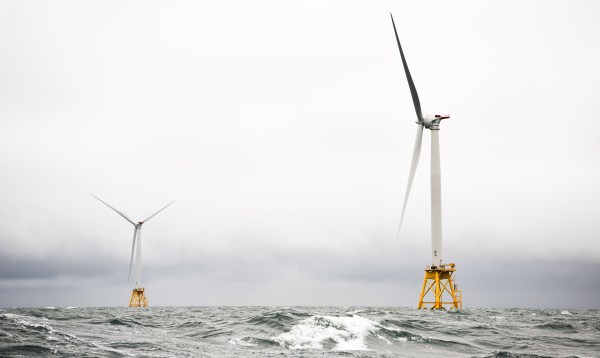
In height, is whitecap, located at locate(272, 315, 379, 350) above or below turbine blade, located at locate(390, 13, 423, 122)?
below

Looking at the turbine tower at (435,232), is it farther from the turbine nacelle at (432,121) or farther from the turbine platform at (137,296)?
the turbine platform at (137,296)

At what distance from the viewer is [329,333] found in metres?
34.5

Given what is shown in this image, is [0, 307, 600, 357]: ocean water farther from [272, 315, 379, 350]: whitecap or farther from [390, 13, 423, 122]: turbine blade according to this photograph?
[390, 13, 423, 122]: turbine blade

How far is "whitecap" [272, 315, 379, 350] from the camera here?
104 ft

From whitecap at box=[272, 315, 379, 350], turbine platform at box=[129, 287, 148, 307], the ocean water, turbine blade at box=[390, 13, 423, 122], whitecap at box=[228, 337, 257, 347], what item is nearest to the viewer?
the ocean water

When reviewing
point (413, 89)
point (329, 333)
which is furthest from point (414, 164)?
point (329, 333)

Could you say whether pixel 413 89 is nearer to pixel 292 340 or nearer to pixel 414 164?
pixel 414 164

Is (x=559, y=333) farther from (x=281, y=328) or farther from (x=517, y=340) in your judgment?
(x=281, y=328)

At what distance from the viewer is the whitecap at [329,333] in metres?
31.8

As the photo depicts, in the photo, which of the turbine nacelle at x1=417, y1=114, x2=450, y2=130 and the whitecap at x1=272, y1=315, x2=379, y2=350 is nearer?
the whitecap at x1=272, y1=315, x2=379, y2=350

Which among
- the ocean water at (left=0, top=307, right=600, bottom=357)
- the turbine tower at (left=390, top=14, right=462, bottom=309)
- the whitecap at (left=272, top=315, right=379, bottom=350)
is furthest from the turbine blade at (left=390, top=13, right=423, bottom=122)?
the whitecap at (left=272, top=315, right=379, bottom=350)

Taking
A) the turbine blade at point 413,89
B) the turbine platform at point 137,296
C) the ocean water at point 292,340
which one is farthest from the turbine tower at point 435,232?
the turbine platform at point 137,296

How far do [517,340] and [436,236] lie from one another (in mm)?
47234

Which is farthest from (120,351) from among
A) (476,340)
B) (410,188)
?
(410,188)
